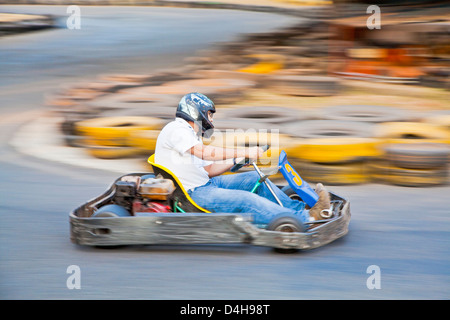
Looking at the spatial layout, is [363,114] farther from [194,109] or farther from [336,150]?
[194,109]

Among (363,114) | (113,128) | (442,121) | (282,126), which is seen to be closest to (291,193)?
(282,126)

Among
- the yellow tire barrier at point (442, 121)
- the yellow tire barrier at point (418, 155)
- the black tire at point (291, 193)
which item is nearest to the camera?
the black tire at point (291, 193)

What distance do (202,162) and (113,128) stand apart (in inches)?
110

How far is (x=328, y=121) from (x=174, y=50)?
9019 millimetres

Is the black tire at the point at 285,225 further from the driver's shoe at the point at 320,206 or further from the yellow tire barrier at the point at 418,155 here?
the yellow tire barrier at the point at 418,155

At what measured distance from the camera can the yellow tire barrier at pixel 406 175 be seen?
6.32 metres

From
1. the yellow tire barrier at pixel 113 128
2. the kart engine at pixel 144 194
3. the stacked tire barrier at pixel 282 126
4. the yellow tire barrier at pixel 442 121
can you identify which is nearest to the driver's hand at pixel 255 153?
the stacked tire barrier at pixel 282 126

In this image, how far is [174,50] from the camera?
15727 millimetres

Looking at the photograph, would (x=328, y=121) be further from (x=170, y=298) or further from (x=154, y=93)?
(x=170, y=298)

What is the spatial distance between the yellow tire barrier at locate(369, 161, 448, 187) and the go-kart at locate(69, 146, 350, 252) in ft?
5.94

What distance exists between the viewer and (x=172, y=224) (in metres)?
4.47

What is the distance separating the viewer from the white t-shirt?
4.62 metres

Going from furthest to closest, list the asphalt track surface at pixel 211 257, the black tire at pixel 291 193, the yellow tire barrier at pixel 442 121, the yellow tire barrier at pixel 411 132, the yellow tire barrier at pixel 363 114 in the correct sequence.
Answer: the yellow tire barrier at pixel 363 114 → the yellow tire barrier at pixel 442 121 → the yellow tire barrier at pixel 411 132 → the black tire at pixel 291 193 → the asphalt track surface at pixel 211 257
